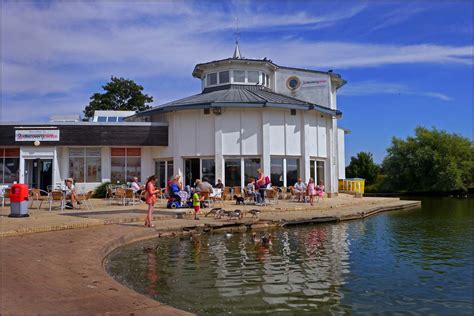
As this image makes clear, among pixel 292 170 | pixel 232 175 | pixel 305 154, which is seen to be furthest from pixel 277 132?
pixel 232 175

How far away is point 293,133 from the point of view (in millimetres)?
24203

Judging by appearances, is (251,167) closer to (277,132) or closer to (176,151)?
(277,132)

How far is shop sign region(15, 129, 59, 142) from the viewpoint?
79.0ft

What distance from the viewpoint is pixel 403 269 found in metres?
8.12

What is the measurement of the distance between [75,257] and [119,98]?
54785mm

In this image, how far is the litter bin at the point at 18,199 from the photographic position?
1339 centimetres

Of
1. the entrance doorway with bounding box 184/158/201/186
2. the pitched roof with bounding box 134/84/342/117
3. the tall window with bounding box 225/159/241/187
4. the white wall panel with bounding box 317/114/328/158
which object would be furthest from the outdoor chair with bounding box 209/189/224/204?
the white wall panel with bounding box 317/114/328/158

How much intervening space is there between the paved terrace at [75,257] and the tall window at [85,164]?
10051 millimetres

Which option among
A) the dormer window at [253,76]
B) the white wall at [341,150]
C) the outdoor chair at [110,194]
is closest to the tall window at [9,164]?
the outdoor chair at [110,194]

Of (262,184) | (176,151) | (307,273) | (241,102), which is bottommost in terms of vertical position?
(307,273)

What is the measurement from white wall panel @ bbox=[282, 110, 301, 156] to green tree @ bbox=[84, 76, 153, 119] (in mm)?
39047

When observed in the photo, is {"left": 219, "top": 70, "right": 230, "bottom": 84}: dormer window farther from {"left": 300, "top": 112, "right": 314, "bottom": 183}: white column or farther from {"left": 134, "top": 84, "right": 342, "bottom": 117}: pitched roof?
{"left": 300, "top": 112, "right": 314, "bottom": 183}: white column

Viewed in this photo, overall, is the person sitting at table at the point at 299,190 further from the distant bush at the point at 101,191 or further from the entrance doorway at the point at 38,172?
the entrance doorway at the point at 38,172

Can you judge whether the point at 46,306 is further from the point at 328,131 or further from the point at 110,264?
the point at 328,131
